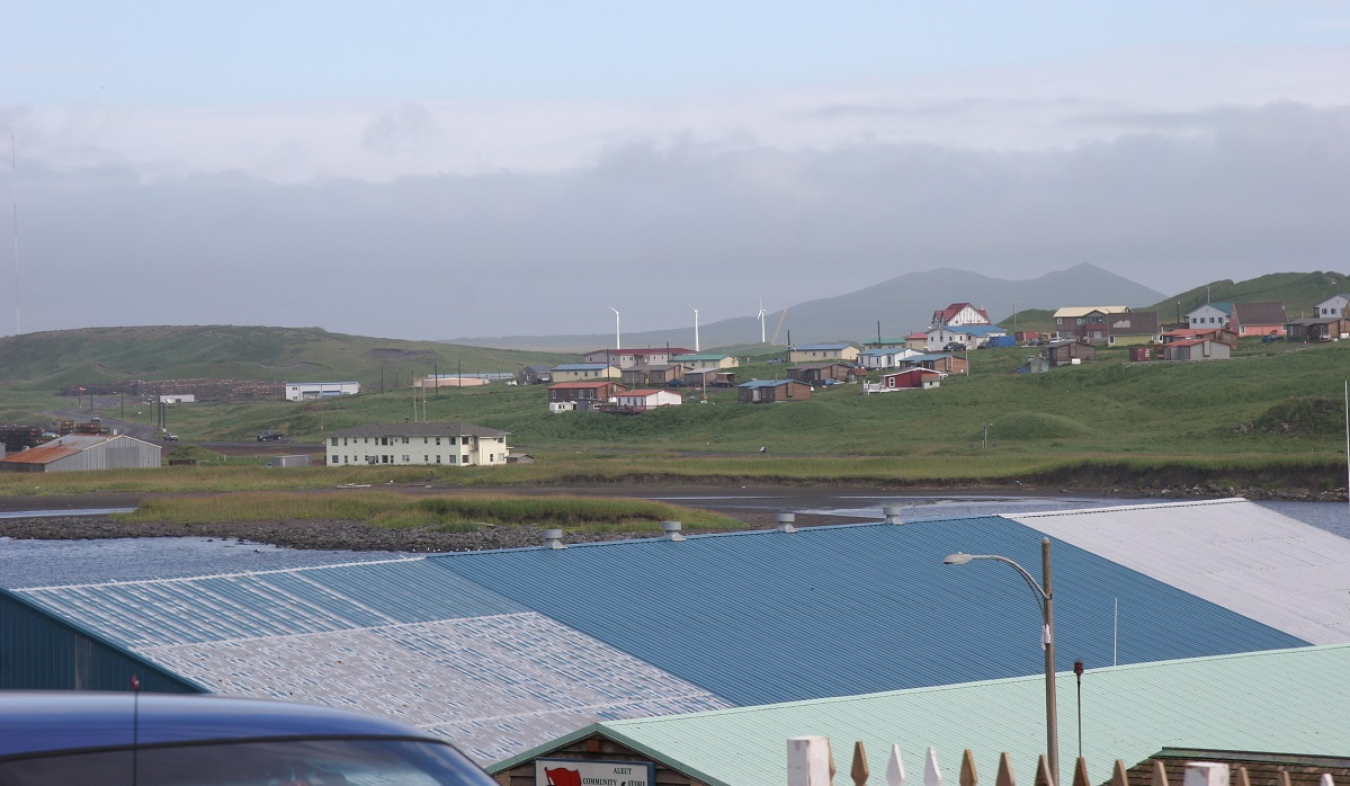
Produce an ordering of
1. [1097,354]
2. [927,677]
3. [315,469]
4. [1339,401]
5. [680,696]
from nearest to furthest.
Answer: [680,696] → [927,677] → [1339,401] → [315,469] → [1097,354]

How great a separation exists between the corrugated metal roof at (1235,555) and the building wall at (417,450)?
3404 inches

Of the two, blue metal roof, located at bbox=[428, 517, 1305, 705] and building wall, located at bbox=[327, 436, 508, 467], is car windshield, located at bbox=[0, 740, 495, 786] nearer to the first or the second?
blue metal roof, located at bbox=[428, 517, 1305, 705]

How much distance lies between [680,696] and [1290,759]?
11970 millimetres

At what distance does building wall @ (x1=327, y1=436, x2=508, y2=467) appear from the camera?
126562mm

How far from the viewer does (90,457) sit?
134125 mm

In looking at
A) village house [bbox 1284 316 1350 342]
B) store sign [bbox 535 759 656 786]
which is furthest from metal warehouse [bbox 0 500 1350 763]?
village house [bbox 1284 316 1350 342]

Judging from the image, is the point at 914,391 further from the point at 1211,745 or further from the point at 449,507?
the point at 1211,745

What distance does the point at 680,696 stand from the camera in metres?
25.4

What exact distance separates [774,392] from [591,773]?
144966 mm

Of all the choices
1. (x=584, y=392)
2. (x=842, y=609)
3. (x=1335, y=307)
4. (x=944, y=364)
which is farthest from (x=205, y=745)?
(x=1335, y=307)

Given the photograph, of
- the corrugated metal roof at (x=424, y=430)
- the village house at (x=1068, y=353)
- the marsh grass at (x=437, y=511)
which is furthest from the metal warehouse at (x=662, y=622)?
the village house at (x=1068, y=353)

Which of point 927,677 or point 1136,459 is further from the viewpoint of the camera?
point 1136,459

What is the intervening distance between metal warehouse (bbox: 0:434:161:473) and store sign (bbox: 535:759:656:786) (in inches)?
4977

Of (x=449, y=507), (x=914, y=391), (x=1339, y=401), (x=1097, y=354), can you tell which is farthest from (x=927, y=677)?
(x=1097, y=354)
